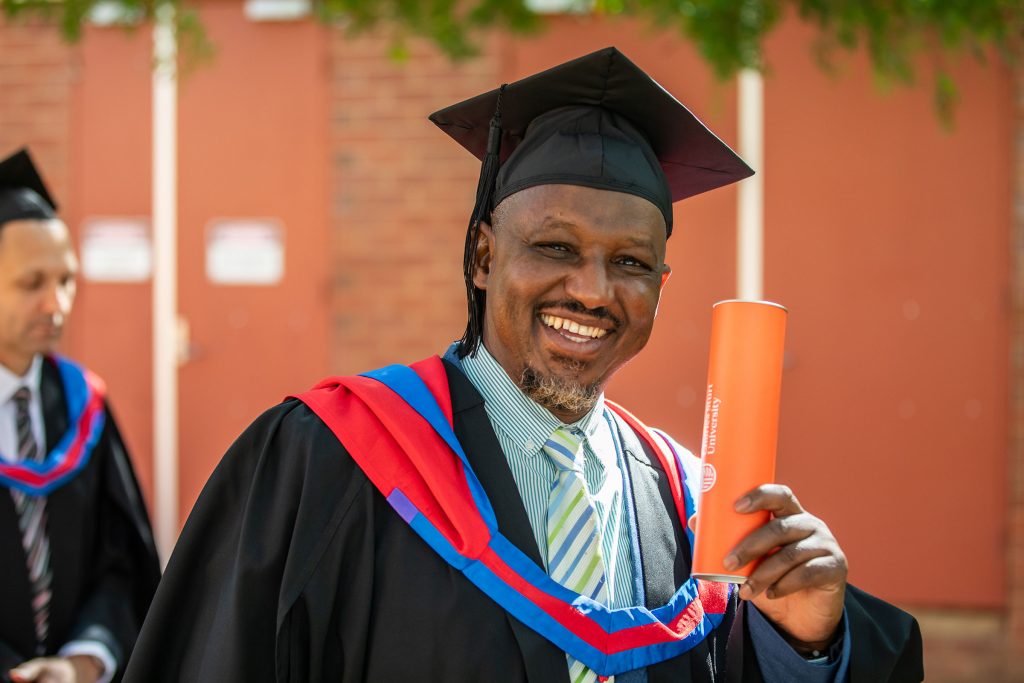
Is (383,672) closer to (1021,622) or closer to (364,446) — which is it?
(364,446)

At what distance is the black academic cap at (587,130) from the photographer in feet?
6.56

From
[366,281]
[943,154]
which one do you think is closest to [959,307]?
[943,154]

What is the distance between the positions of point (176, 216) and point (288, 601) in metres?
4.46

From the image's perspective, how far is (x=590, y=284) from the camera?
1.92 meters

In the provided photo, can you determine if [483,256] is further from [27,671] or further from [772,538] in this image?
[27,671]

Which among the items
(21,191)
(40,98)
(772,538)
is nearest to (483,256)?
(772,538)

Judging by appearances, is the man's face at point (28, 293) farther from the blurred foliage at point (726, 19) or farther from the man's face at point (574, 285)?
the man's face at point (574, 285)

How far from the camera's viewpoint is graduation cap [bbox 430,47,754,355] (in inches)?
78.8

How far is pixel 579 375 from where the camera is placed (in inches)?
78.2

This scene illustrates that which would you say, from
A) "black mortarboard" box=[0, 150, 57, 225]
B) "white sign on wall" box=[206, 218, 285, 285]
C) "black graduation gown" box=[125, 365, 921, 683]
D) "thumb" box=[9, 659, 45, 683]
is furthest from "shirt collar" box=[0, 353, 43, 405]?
"white sign on wall" box=[206, 218, 285, 285]

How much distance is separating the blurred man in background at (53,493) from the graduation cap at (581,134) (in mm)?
1665

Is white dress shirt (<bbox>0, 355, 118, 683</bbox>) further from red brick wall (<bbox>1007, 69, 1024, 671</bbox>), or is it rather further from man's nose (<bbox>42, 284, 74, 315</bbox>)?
red brick wall (<bbox>1007, 69, 1024, 671</bbox>)

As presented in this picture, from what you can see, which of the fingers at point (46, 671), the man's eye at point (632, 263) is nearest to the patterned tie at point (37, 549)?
the fingers at point (46, 671)

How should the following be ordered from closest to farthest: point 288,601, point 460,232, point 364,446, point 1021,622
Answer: point 288,601
point 364,446
point 1021,622
point 460,232
